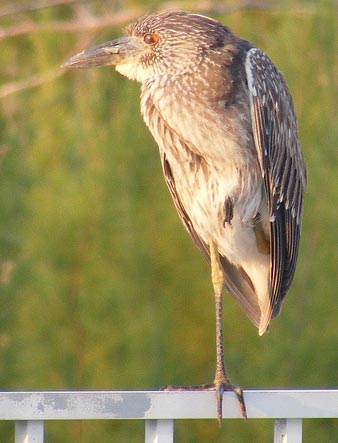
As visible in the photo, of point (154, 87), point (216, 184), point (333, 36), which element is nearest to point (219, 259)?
point (216, 184)

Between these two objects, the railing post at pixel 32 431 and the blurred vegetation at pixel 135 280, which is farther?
the blurred vegetation at pixel 135 280

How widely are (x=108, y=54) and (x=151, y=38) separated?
Result: 17 centimetres

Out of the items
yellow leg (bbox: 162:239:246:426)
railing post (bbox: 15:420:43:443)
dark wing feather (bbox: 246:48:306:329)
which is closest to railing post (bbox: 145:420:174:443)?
railing post (bbox: 15:420:43:443)

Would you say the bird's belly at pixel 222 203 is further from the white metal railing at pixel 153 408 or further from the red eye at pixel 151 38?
the white metal railing at pixel 153 408

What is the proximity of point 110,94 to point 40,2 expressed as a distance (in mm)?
2321

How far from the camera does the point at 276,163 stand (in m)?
3.57

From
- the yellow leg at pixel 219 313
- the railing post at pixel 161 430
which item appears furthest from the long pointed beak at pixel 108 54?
the railing post at pixel 161 430

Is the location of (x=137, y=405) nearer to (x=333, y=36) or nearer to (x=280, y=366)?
(x=280, y=366)

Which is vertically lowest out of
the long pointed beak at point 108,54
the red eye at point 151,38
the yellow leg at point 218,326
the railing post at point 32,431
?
the railing post at point 32,431

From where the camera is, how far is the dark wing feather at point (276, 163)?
11.3 ft

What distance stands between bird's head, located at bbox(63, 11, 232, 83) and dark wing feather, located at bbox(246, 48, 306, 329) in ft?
0.56

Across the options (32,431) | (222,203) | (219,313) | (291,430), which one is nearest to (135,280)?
(219,313)

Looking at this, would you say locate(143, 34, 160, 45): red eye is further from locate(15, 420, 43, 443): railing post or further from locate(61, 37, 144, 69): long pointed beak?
locate(15, 420, 43, 443): railing post

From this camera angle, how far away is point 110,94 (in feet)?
17.7
